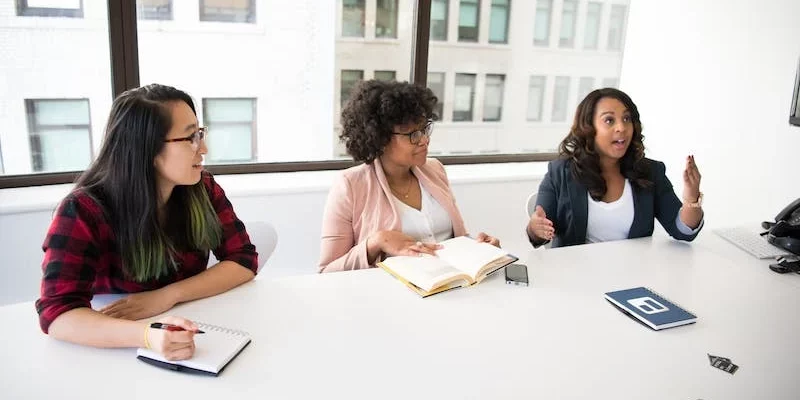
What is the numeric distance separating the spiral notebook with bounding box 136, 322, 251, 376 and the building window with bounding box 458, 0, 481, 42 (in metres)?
2.89

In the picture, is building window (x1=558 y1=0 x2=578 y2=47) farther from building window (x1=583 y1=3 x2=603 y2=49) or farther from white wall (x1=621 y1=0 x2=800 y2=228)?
white wall (x1=621 y1=0 x2=800 y2=228)

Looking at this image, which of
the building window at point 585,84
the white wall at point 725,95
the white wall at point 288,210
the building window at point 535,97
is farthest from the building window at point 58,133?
the white wall at point 725,95

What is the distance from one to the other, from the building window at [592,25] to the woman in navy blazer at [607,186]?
2.02 metres

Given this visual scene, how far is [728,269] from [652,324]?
0.66 m

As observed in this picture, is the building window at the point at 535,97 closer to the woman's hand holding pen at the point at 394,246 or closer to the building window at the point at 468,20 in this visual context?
the building window at the point at 468,20

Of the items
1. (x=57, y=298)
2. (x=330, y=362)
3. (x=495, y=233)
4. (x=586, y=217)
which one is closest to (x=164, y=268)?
(x=57, y=298)

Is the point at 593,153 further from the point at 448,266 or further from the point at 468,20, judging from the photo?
the point at 468,20

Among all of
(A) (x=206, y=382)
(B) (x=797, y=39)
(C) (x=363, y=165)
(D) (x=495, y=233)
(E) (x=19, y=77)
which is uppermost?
(B) (x=797, y=39)

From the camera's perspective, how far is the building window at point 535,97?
404cm

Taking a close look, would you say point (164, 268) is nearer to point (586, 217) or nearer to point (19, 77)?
point (586, 217)

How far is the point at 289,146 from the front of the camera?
10.9 ft

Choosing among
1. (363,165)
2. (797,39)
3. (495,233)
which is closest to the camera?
(363,165)

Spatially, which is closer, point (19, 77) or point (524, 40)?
point (19, 77)

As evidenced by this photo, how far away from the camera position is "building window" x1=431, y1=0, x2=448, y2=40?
3.51m
